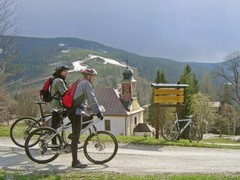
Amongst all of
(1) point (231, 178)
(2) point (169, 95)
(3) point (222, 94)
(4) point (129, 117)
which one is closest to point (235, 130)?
(3) point (222, 94)

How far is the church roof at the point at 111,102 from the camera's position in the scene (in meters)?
52.6

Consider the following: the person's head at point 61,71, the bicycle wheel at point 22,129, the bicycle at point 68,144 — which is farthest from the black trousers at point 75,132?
the bicycle wheel at point 22,129

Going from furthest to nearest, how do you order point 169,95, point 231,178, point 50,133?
point 169,95
point 50,133
point 231,178

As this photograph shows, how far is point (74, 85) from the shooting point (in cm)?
799

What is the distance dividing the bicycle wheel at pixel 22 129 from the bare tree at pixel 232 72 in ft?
181

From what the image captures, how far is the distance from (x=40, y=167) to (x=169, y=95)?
824cm

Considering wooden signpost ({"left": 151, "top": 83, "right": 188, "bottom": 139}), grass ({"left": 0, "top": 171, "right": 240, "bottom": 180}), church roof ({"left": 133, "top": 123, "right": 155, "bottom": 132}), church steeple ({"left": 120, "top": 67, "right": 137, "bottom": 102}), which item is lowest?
church roof ({"left": 133, "top": 123, "right": 155, "bottom": 132})

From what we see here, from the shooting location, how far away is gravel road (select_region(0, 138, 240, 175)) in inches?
318

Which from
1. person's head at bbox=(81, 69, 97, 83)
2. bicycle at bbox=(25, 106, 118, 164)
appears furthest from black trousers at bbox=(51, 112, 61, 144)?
person's head at bbox=(81, 69, 97, 83)

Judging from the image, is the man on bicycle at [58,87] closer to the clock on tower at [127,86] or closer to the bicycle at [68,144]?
the bicycle at [68,144]

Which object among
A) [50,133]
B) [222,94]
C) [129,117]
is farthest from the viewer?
[222,94]

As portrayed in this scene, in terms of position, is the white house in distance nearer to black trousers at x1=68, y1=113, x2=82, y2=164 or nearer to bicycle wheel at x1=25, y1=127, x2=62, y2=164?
bicycle wheel at x1=25, y1=127, x2=62, y2=164

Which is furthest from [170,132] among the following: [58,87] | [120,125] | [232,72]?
[232,72]

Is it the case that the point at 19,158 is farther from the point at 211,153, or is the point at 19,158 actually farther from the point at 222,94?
the point at 222,94
